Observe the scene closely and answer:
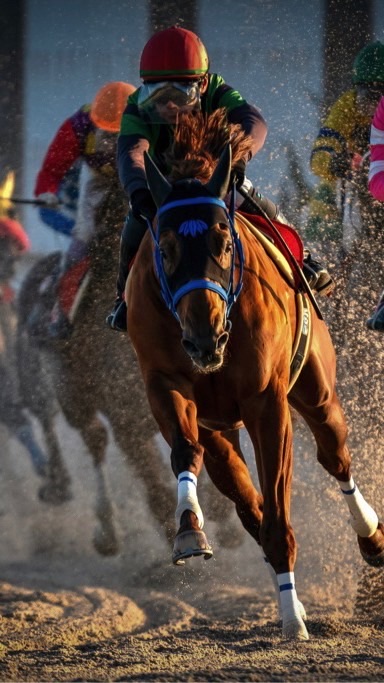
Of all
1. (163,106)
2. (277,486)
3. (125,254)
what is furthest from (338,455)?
(163,106)

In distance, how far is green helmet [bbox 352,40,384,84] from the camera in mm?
8914

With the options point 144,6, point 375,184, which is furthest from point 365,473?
point 144,6

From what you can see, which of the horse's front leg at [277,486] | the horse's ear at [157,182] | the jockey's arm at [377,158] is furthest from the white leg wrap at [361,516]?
the horse's ear at [157,182]

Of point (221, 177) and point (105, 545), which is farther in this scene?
point (105, 545)

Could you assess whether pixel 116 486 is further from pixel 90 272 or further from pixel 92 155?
pixel 92 155

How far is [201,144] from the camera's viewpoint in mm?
5254

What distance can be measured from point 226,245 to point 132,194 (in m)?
0.61

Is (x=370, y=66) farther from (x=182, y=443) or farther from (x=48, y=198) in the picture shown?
(x=182, y=443)

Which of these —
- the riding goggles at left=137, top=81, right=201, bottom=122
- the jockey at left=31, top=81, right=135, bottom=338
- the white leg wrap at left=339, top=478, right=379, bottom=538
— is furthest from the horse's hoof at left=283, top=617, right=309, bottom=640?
the jockey at left=31, top=81, right=135, bottom=338

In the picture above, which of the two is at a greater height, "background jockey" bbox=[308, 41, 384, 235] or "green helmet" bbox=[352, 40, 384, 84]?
"green helmet" bbox=[352, 40, 384, 84]

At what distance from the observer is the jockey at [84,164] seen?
894cm

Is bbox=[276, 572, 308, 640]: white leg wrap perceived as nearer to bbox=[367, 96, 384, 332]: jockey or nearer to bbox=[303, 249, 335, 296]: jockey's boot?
bbox=[303, 249, 335, 296]: jockey's boot

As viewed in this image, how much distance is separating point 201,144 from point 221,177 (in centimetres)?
27

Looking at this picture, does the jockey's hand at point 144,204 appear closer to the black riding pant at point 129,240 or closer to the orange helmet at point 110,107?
the black riding pant at point 129,240
